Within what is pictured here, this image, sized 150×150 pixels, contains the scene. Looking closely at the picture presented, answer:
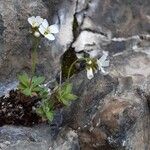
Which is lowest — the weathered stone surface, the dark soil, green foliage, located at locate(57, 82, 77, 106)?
the weathered stone surface

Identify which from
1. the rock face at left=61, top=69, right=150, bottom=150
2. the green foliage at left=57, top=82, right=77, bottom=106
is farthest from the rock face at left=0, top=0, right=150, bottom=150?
the green foliage at left=57, top=82, right=77, bottom=106

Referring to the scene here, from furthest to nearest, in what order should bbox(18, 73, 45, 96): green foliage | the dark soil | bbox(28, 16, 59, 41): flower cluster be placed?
the dark soil
bbox(18, 73, 45, 96): green foliage
bbox(28, 16, 59, 41): flower cluster

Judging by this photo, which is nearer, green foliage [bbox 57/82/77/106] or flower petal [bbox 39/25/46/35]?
flower petal [bbox 39/25/46/35]

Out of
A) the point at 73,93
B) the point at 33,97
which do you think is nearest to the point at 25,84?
the point at 33,97

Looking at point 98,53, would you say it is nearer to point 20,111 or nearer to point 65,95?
point 65,95

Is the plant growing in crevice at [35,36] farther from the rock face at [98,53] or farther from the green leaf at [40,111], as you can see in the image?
the rock face at [98,53]

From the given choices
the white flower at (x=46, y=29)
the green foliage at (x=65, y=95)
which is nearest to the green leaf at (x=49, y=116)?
the green foliage at (x=65, y=95)

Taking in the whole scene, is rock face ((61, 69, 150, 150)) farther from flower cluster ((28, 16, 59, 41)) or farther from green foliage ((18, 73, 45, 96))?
flower cluster ((28, 16, 59, 41))

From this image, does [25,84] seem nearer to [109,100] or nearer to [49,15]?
[109,100]

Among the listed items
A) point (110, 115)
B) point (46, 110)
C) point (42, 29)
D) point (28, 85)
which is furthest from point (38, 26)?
point (110, 115)
